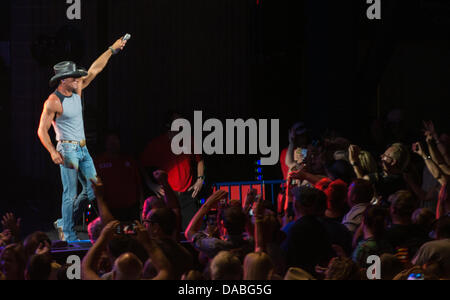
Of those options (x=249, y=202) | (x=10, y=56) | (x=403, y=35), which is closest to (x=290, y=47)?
(x=403, y=35)

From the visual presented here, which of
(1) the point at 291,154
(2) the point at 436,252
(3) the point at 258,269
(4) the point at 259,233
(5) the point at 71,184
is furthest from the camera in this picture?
(1) the point at 291,154

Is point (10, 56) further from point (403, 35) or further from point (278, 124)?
point (403, 35)

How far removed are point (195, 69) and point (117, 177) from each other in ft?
8.85

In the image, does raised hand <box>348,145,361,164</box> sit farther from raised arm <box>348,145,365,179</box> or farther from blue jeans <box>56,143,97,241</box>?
blue jeans <box>56,143,97,241</box>

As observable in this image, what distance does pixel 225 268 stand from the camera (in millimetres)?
3805

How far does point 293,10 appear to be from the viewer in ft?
32.8

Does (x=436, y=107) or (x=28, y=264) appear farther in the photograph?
(x=436, y=107)

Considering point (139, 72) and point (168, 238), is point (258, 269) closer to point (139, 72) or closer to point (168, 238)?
point (168, 238)

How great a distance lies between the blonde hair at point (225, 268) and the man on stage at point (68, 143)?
11.5 ft

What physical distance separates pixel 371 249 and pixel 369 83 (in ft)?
Answer: 17.2

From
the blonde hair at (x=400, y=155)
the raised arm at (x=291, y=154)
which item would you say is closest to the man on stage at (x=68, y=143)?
the raised arm at (x=291, y=154)

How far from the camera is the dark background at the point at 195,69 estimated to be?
9.57 m

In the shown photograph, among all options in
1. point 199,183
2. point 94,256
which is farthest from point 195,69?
point 94,256

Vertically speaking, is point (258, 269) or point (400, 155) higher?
point (400, 155)
